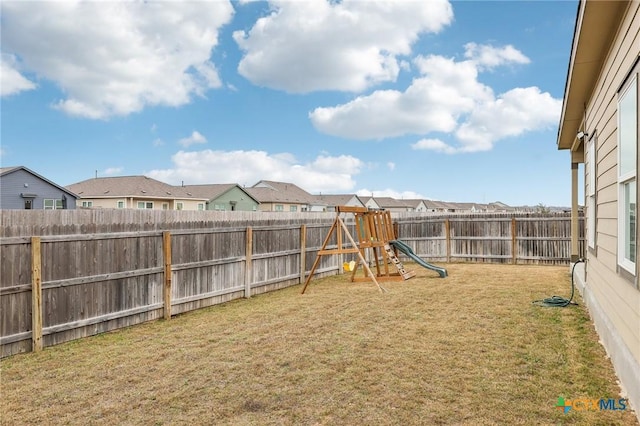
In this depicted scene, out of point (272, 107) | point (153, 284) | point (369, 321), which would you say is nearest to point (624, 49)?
point (369, 321)

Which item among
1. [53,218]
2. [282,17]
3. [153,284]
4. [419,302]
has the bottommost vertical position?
[419,302]

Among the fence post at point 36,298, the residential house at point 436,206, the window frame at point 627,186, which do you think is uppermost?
the residential house at point 436,206

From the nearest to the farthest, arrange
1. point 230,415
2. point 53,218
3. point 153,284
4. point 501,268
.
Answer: point 230,415 < point 153,284 < point 53,218 < point 501,268

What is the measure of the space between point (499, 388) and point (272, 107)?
24907 millimetres

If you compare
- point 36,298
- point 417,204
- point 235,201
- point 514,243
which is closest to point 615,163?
point 36,298

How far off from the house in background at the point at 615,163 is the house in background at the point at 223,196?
3423 centimetres

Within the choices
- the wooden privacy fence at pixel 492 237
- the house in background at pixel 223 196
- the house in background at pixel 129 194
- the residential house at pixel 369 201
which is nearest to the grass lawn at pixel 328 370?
the wooden privacy fence at pixel 492 237

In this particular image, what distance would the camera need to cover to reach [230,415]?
10.2ft

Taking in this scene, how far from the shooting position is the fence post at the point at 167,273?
6.68 metres

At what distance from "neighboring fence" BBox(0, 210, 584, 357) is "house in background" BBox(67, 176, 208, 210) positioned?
70.0 ft

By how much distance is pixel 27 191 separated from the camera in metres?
24.7

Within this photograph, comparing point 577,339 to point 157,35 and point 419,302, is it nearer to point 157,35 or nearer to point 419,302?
point 419,302

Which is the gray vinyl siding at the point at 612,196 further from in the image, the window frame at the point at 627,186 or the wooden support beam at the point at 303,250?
the wooden support beam at the point at 303,250

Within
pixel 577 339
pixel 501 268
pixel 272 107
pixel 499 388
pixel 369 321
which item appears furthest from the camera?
pixel 272 107
